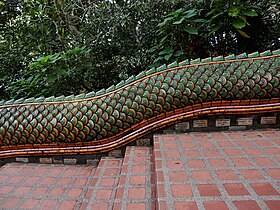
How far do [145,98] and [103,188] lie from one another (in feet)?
2.73

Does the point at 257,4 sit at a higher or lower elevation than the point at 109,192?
higher

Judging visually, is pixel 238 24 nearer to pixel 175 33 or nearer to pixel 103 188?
pixel 175 33

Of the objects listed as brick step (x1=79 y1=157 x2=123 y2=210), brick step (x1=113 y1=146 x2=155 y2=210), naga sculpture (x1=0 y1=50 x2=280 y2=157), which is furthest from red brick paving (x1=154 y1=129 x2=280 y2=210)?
brick step (x1=79 y1=157 x2=123 y2=210)

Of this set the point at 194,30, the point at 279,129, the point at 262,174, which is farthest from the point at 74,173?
the point at 194,30

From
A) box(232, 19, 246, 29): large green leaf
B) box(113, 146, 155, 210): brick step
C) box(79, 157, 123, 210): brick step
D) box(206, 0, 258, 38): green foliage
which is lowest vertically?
box(79, 157, 123, 210): brick step

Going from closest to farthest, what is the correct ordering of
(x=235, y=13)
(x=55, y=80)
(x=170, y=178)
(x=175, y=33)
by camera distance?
1. (x=170, y=178)
2. (x=235, y=13)
3. (x=175, y=33)
4. (x=55, y=80)

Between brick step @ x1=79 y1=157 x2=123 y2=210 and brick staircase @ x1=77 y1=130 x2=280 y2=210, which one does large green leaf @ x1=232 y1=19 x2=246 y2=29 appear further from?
brick step @ x1=79 y1=157 x2=123 y2=210

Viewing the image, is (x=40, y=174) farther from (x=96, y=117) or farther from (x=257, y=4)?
(x=257, y=4)

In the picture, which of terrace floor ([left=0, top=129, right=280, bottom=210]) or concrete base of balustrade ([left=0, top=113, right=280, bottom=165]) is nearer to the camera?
terrace floor ([left=0, top=129, right=280, bottom=210])

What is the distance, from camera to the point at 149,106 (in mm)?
1856

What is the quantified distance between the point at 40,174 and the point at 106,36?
227cm

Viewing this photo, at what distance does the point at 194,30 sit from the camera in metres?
2.52

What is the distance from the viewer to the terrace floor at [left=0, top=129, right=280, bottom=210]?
1.06 meters

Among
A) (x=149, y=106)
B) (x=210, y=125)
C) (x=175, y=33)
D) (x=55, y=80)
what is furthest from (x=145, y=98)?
(x=55, y=80)
